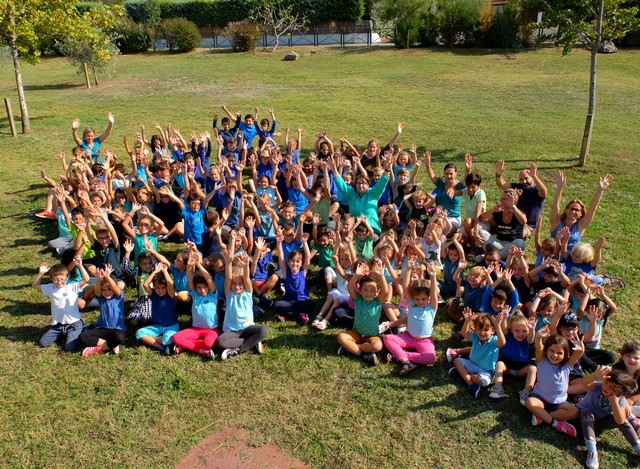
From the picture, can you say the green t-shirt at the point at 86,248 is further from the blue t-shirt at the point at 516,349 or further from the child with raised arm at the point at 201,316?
the blue t-shirt at the point at 516,349

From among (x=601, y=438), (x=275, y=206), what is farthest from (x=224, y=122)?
(x=601, y=438)

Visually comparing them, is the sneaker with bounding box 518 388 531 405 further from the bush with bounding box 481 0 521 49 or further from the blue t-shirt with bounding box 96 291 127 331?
the bush with bounding box 481 0 521 49

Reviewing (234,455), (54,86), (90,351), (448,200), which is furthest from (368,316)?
(54,86)

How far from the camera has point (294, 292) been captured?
22.9 feet

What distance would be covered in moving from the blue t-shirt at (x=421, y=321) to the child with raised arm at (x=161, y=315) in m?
2.83

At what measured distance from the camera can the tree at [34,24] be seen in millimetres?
14648

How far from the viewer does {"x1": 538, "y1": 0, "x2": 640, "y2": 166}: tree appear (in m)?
11.4

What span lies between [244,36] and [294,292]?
32357mm

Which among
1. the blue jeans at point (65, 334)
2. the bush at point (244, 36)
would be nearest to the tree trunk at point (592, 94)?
the blue jeans at point (65, 334)

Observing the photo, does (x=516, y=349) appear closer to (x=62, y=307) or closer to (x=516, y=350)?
(x=516, y=350)

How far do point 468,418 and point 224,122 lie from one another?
935 centimetres

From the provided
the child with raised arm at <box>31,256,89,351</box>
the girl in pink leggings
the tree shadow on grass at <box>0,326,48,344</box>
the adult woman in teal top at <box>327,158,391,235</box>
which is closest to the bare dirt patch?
the girl in pink leggings

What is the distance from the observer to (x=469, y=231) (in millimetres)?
8375

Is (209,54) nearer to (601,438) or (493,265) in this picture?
(493,265)
